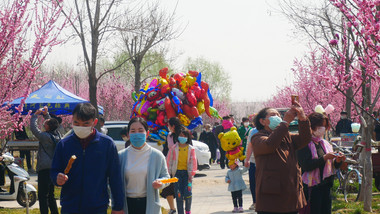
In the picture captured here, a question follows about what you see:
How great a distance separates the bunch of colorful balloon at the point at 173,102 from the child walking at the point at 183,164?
19.3 ft

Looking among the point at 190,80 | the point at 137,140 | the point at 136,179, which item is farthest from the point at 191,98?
the point at 136,179

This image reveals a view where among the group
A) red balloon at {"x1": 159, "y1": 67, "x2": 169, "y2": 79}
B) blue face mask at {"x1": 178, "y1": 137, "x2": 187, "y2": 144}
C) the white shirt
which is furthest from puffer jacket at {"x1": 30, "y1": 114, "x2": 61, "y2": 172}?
red balloon at {"x1": 159, "y1": 67, "x2": 169, "y2": 79}

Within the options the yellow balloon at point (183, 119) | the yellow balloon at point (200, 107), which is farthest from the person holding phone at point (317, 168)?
the yellow balloon at point (200, 107)

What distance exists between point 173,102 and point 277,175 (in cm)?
1027

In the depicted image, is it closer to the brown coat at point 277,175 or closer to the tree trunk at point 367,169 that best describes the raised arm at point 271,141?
the brown coat at point 277,175

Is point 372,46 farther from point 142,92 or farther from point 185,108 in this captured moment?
point 142,92

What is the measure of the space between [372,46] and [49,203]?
17.4 ft

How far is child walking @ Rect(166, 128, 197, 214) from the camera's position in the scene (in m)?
9.91

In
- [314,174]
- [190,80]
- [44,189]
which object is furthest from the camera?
[190,80]

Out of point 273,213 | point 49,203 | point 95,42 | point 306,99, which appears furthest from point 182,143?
point 306,99

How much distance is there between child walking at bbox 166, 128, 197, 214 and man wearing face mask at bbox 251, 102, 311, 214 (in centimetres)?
401

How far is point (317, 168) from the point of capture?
7.16 metres

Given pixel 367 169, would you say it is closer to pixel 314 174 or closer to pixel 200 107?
pixel 314 174

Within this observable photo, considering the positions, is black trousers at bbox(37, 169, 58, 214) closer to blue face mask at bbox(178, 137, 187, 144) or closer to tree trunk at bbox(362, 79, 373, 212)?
blue face mask at bbox(178, 137, 187, 144)
